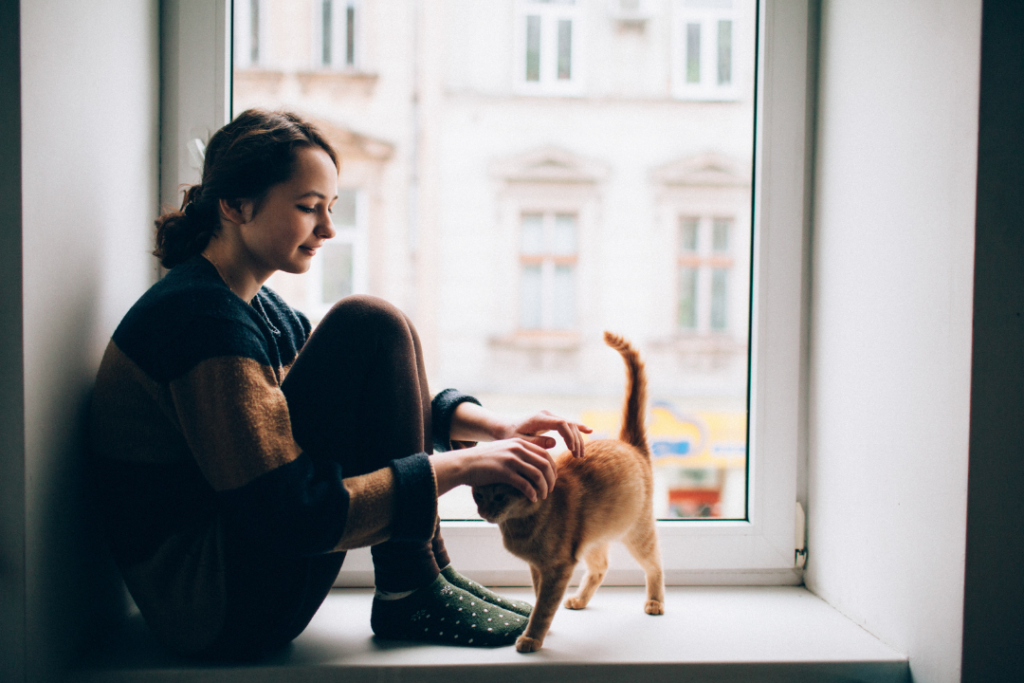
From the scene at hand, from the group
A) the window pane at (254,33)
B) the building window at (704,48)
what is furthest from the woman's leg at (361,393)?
the building window at (704,48)

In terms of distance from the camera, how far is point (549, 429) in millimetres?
831

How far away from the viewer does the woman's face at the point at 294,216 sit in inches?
28.7

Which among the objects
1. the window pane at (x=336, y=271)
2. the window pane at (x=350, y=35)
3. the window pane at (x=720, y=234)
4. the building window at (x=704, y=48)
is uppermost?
the window pane at (x=350, y=35)

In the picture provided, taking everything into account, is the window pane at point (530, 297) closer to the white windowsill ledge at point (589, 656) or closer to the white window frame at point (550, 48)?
the white window frame at point (550, 48)

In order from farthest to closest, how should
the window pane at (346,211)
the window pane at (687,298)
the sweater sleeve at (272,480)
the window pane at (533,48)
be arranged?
the window pane at (687,298), the window pane at (346,211), the window pane at (533,48), the sweater sleeve at (272,480)

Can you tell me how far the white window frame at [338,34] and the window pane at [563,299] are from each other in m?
1.10

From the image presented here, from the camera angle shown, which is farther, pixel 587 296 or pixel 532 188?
pixel 587 296

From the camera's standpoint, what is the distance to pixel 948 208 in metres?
0.72

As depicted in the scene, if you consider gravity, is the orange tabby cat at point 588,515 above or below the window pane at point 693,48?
below

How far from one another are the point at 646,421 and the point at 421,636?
428 millimetres

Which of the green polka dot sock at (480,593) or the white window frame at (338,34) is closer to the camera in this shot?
the green polka dot sock at (480,593)

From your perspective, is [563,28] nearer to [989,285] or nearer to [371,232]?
[371,232]

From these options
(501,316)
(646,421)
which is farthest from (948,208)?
(501,316)

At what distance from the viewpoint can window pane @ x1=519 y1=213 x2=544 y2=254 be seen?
223cm
